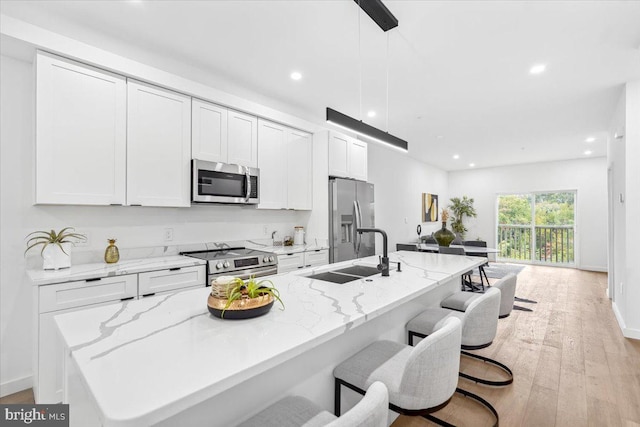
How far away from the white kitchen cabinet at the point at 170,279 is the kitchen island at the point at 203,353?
3.46 feet

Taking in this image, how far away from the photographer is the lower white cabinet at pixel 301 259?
3375 mm

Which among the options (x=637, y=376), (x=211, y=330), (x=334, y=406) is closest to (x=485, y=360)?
(x=637, y=376)

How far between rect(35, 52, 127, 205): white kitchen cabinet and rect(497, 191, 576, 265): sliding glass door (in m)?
9.06

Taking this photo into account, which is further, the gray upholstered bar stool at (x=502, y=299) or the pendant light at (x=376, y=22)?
the gray upholstered bar stool at (x=502, y=299)

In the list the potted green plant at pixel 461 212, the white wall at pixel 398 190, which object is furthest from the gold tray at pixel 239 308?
the potted green plant at pixel 461 212

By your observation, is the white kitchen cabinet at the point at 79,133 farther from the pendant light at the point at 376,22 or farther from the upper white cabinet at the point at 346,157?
the upper white cabinet at the point at 346,157

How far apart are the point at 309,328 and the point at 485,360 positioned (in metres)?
2.33

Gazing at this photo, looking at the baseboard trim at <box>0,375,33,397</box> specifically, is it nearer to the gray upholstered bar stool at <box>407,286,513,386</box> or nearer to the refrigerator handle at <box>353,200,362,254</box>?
the gray upholstered bar stool at <box>407,286,513,386</box>

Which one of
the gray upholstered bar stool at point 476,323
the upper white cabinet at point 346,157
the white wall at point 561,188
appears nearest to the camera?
the gray upholstered bar stool at point 476,323

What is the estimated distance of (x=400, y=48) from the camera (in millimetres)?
2729

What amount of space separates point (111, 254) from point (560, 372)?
3.89 meters

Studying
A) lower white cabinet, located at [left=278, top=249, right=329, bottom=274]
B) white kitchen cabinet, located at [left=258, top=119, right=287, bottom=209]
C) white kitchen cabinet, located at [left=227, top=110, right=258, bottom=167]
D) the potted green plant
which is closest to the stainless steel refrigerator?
lower white cabinet, located at [left=278, top=249, right=329, bottom=274]

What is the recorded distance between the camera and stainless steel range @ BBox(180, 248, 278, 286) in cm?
278

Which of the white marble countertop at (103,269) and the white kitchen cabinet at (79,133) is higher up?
the white kitchen cabinet at (79,133)
